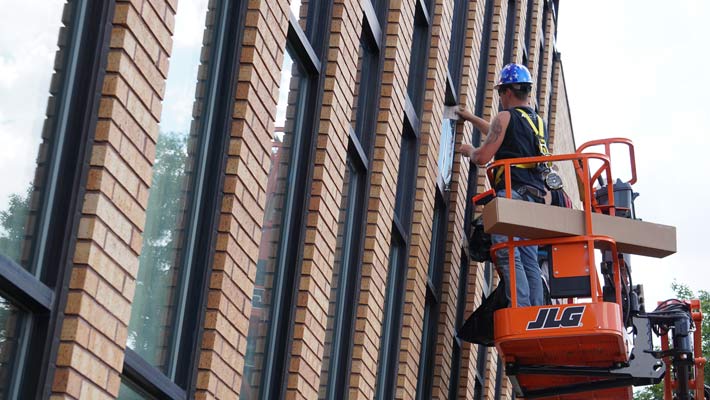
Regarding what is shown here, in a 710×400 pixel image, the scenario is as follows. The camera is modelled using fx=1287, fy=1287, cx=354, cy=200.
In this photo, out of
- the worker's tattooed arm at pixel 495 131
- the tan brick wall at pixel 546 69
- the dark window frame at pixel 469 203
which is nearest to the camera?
the worker's tattooed arm at pixel 495 131

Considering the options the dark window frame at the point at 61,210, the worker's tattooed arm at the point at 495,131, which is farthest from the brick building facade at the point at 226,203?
the worker's tattooed arm at the point at 495,131

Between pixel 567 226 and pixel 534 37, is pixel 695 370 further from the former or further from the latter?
pixel 534 37

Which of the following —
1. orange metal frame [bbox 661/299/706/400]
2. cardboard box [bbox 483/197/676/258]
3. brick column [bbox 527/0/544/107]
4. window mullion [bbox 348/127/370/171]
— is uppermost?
brick column [bbox 527/0/544/107]

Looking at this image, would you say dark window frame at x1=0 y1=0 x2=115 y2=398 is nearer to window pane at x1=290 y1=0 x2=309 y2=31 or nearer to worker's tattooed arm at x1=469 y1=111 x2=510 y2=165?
window pane at x1=290 y1=0 x2=309 y2=31

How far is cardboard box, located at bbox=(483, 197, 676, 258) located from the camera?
9.12 metres

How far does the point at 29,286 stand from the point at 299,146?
11.9ft

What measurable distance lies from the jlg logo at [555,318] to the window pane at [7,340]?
5.21 m

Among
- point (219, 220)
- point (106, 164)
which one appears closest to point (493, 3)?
point (219, 220)

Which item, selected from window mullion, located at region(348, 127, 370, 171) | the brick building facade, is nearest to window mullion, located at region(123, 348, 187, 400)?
the brick building facade

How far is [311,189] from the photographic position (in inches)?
321

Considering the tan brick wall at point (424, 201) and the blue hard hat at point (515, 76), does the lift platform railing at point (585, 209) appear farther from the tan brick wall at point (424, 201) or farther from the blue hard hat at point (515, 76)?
the tan brick wall at point (424, 201)

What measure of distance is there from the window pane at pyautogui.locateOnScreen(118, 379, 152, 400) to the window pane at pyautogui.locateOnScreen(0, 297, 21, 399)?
96 cm

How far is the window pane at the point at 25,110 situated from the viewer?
4.71 metres

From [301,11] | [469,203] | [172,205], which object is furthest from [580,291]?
[469,203]
